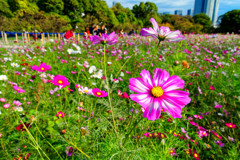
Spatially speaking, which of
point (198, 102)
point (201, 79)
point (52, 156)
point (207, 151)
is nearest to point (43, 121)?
point (52, 156)

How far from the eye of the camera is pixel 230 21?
97.9 ft

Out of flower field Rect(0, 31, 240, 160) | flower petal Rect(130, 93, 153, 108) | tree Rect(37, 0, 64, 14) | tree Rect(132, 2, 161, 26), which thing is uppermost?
tree Rect(132, 2, 161, 26)

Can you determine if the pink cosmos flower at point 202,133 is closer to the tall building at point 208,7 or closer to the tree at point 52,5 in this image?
the tree at point 52,5

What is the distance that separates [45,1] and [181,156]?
75.5ft

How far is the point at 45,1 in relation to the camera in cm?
1922

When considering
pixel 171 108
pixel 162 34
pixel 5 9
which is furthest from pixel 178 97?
pixel 5 9

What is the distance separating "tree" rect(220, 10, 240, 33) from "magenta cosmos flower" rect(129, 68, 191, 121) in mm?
35468

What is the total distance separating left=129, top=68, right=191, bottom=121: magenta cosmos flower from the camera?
49 centimetres

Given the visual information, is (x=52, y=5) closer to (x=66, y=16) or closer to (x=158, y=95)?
(x=66, y=16)

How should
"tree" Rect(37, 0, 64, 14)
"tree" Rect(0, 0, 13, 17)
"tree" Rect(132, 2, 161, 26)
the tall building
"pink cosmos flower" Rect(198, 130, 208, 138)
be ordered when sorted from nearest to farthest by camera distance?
1. "pink cosmos flower" Rect(198, 130, 208, 138)
2. "tree" Rect(0, 0, 13, 17)
3. "tree" Rect(37, 0, 64, 14)
4. "tree" Rect(132, 2, 161, 26)
5. the tall building

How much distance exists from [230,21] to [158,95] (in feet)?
125

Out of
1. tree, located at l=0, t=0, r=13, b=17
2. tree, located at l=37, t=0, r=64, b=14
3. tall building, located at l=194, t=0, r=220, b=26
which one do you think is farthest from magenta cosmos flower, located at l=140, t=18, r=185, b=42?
tall building, located at l=194, t=0, r=220, b=26

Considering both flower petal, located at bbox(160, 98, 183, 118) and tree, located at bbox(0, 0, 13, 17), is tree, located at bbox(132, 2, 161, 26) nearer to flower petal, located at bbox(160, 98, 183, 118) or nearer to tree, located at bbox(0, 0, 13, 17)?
tree, located at bbox(0, 0, 13, 17)

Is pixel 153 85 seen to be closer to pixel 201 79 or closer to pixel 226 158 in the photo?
pixel 226 158
